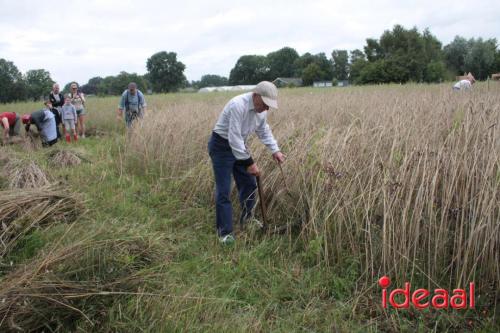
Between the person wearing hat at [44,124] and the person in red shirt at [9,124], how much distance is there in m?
0.24

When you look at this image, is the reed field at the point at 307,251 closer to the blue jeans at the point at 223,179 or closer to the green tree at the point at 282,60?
the blue jeans at the point at 223,179

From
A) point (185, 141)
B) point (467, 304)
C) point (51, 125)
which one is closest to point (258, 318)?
point (467, 304)

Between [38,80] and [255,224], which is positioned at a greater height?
[38,80]

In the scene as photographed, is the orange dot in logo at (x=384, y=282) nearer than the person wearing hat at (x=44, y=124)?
Yes

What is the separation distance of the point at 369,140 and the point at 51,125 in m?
6.43

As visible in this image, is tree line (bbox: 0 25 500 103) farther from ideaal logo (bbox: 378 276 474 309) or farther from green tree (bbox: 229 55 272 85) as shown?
ideaal logo (bbox: 378 276 474 309)

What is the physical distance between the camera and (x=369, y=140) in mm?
3346

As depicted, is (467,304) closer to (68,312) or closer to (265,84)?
(265,84)

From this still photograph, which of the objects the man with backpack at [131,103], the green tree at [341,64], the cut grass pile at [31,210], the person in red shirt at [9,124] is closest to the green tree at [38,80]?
the person in red shirt at [9,124]

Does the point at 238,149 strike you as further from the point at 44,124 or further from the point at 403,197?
the point at 44,124

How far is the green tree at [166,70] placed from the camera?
72.3 meters

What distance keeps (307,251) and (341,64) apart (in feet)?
248

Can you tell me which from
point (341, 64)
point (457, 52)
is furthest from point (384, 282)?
point (341, 64)

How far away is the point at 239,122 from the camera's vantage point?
10.3 ft
